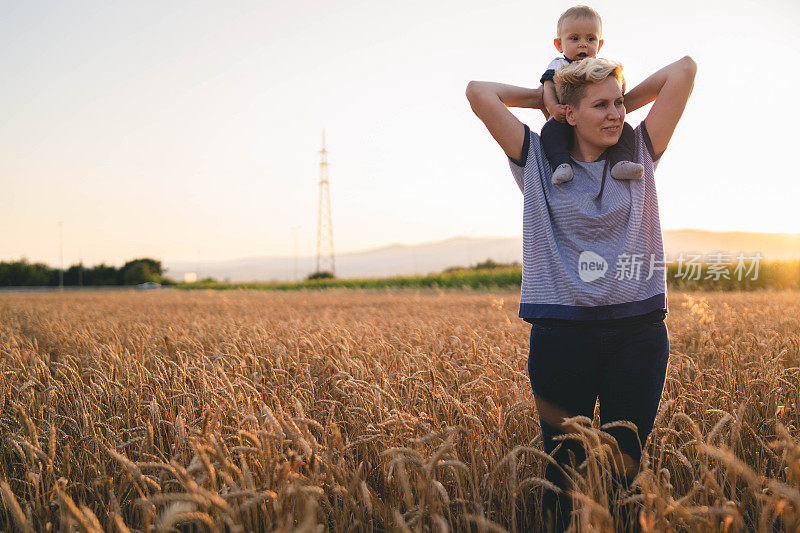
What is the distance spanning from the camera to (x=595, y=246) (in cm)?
201

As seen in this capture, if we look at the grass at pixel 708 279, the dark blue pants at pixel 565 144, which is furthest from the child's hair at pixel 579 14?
the grass at pixel 708 279

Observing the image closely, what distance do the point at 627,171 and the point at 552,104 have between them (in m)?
0.45

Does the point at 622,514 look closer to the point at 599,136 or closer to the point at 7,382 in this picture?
the point at 599,136

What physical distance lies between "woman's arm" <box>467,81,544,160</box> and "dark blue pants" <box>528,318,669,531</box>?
0.79 meters

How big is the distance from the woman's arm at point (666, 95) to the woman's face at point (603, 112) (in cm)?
17

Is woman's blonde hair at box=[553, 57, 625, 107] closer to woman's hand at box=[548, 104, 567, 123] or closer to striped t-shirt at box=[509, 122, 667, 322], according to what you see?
woman's hand at box=[548, 104, 567, 123]

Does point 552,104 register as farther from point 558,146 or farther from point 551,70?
point 551,70

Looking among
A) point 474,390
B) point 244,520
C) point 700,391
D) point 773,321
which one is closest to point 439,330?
point 474,390

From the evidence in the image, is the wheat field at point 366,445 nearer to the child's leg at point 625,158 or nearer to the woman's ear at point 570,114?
the child's leg at point 625,158

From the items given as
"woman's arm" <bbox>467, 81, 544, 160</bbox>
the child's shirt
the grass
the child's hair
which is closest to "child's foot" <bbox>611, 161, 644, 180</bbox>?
"woman's arm" <bbox>467, 81, 544, 160</bbox>

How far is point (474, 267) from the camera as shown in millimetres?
39156

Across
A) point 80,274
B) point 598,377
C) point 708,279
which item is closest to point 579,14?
point 598,377

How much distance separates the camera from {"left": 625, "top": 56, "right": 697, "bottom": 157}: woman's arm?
2086 millimetres

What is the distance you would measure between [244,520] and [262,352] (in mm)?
2928
